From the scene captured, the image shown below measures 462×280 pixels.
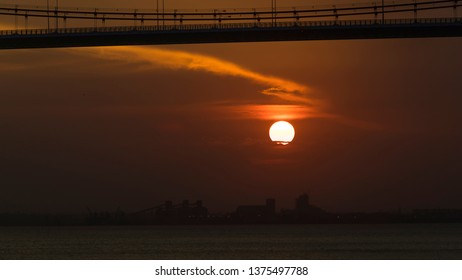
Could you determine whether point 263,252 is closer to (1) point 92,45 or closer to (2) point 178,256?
(2) point 178,256

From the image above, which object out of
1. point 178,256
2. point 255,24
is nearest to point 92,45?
point 255,24

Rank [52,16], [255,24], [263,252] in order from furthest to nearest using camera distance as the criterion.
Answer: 1. [263,252]
2. [52,16]
3. [255,24]
